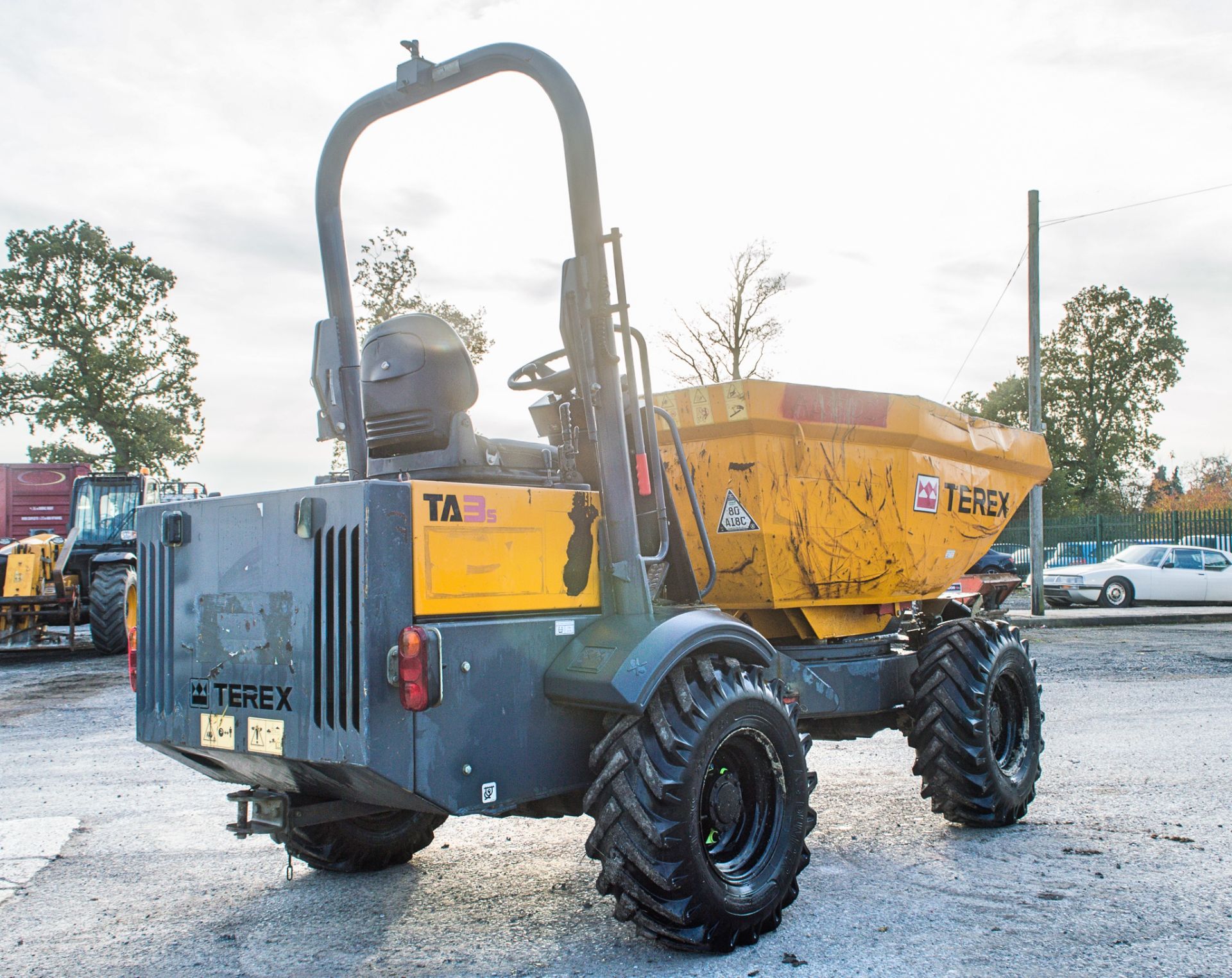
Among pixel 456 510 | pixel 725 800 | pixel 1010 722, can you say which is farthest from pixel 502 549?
pixel 1010 722

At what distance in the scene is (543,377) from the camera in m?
4.61

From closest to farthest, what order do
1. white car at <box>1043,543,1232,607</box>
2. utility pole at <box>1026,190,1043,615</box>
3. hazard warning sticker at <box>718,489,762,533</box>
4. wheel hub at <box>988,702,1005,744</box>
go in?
hazard warning sticker at <box>718,489,762,533</box> < wheel hub at <box>988,702,1005,744</box> < utility pole at <box>1026,190,1043,615</box> < white car at <box>1043,543,1232,607</box>

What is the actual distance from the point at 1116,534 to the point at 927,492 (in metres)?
28.8

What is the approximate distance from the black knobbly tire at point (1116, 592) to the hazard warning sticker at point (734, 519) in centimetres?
1937

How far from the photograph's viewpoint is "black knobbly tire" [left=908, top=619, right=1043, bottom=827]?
5590mm

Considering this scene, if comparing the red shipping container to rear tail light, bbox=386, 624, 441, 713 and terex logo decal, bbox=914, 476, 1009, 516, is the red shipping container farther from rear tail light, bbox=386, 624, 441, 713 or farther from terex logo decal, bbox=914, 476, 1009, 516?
rear tail light, bbox=386, 624, 441, 713

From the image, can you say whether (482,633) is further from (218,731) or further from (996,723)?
(996,723)

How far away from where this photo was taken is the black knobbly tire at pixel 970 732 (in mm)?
5590

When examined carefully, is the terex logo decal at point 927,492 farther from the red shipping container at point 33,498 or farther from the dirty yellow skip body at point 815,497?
the red shipping container at point 33,498

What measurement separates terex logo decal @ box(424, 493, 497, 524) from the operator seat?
0.30 meters

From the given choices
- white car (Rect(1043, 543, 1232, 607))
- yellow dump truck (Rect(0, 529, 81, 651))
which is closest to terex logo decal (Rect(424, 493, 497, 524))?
yellow dump truck (Rect(0, 529, 81, 651))

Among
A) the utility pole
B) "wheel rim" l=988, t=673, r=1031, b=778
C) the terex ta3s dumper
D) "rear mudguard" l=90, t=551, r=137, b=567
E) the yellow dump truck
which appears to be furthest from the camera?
the utility pole

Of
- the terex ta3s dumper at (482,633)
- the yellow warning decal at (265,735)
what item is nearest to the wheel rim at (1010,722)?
Result: the terex ta3s dumper at (482,633)

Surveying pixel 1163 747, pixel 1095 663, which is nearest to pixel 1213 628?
pixel 1095 663
